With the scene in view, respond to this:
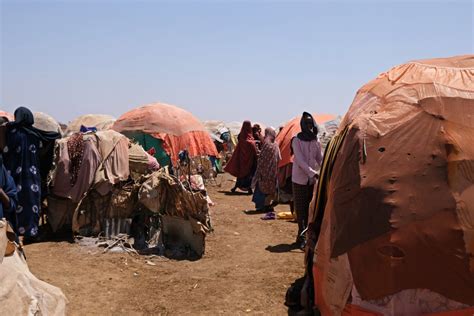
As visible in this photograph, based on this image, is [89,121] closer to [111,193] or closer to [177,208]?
[111,193]

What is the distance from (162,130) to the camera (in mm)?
14391

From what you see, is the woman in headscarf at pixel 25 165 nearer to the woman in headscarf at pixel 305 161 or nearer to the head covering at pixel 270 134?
the woman in headscarf at pixel 305 161

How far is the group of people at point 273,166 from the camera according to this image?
680 centimetres

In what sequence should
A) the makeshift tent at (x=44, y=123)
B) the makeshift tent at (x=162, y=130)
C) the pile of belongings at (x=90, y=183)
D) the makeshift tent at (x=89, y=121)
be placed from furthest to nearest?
the makeshift tent at (x=89, y=121) → the makeshift tent at (x=162, y=130) → the makeshift tent at (x=44, y=123) → the pile of belongings at (x=90, y=183)

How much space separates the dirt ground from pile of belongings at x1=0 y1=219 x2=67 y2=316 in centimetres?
91

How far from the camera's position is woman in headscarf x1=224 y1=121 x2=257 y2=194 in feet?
41.9

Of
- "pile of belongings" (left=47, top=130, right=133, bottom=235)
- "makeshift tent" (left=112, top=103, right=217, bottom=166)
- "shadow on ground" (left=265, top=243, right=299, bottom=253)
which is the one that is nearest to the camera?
"shadow on ground" (left=265, top=243, right=299, bottom=253)

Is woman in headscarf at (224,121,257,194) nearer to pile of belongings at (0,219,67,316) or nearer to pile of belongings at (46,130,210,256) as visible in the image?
pile of belongings at (46,130,210,256)

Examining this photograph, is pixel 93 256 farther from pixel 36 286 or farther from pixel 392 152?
pixel 392 152

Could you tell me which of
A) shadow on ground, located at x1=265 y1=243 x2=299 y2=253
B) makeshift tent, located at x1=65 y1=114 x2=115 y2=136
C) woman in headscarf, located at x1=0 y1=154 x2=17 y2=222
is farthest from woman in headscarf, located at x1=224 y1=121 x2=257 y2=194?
makeshift tent, located at x1=65 y1=114 x2=115 y2=136

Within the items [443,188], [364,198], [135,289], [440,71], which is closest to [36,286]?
[135,289]

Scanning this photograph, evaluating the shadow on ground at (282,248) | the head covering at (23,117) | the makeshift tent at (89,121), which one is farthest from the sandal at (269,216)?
the makeshift tent at (89,121)

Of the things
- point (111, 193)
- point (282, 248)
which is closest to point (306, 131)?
point (282, 248)

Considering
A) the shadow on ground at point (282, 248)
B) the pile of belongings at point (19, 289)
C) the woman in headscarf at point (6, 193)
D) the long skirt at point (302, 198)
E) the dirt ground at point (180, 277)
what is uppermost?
the woman in headscarf at point (6, 193)
